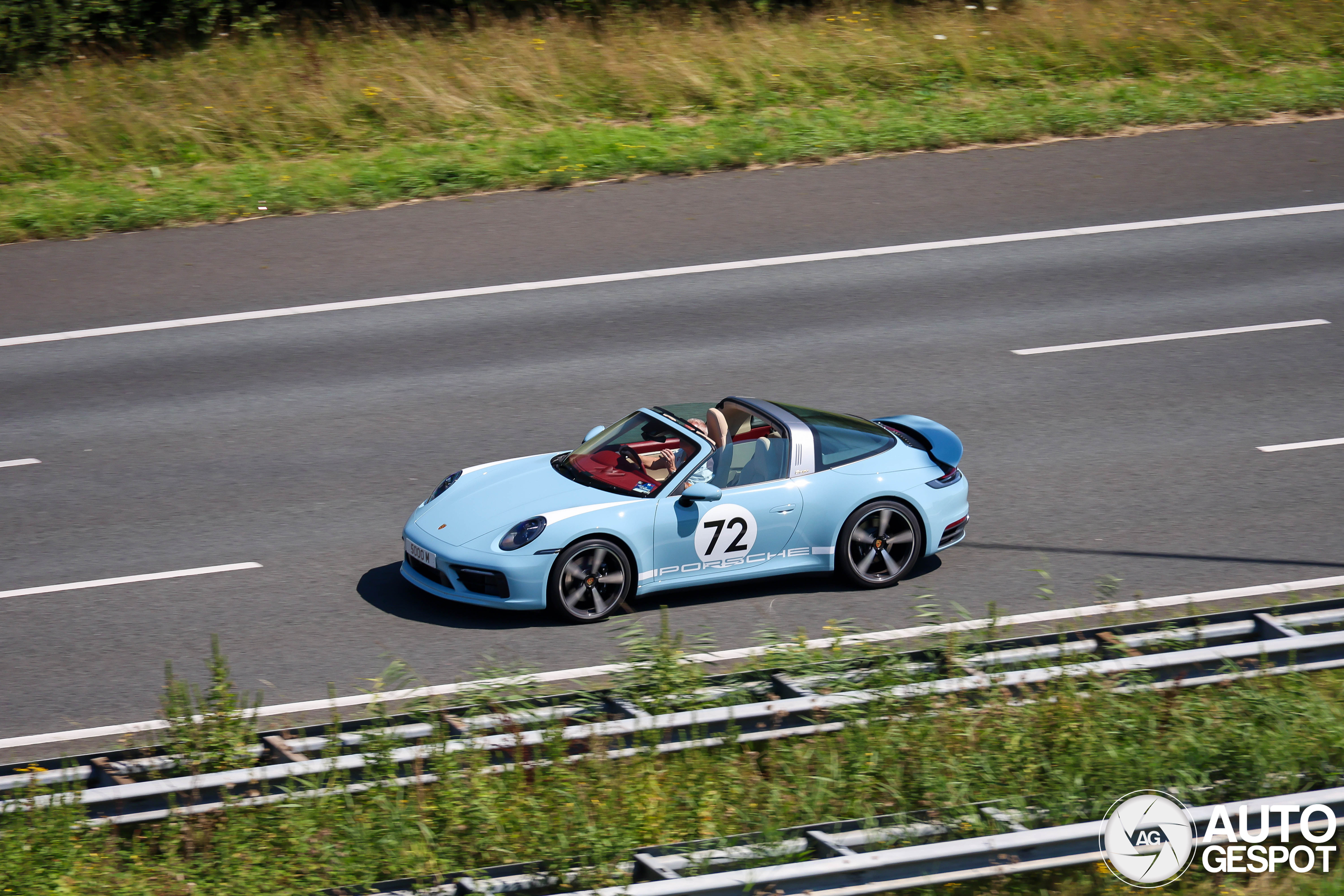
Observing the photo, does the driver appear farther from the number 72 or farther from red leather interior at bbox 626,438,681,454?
the number 72

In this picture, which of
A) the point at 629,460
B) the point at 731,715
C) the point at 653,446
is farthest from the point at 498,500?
the point at 731,715

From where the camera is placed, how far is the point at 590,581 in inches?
356

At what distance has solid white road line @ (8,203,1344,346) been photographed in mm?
14125

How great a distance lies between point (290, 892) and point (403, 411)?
694 centimetres

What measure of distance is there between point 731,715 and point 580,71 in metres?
14.9

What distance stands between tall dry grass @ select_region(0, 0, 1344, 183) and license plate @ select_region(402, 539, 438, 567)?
10417 mm

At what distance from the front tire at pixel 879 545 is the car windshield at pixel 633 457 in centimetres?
120

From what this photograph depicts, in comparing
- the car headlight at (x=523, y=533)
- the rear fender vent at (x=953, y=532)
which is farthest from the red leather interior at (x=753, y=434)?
the car headlight at (x=523, y=533)

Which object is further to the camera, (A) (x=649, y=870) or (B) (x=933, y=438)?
(B) (x=933, y=438)

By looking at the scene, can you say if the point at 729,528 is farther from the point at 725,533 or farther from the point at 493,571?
the point at 493,571

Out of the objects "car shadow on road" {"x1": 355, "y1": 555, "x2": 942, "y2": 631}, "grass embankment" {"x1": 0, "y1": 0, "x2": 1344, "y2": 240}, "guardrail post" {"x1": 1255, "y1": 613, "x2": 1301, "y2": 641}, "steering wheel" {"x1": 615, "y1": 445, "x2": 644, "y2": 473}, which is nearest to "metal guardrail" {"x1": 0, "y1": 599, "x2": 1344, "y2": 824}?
"guardrail post" {"x1": 1255, "y1": 613, "x2": 1301, "y2": 641}

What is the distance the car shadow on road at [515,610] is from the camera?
919 centimetres

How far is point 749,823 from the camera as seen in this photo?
6457 millimetres
